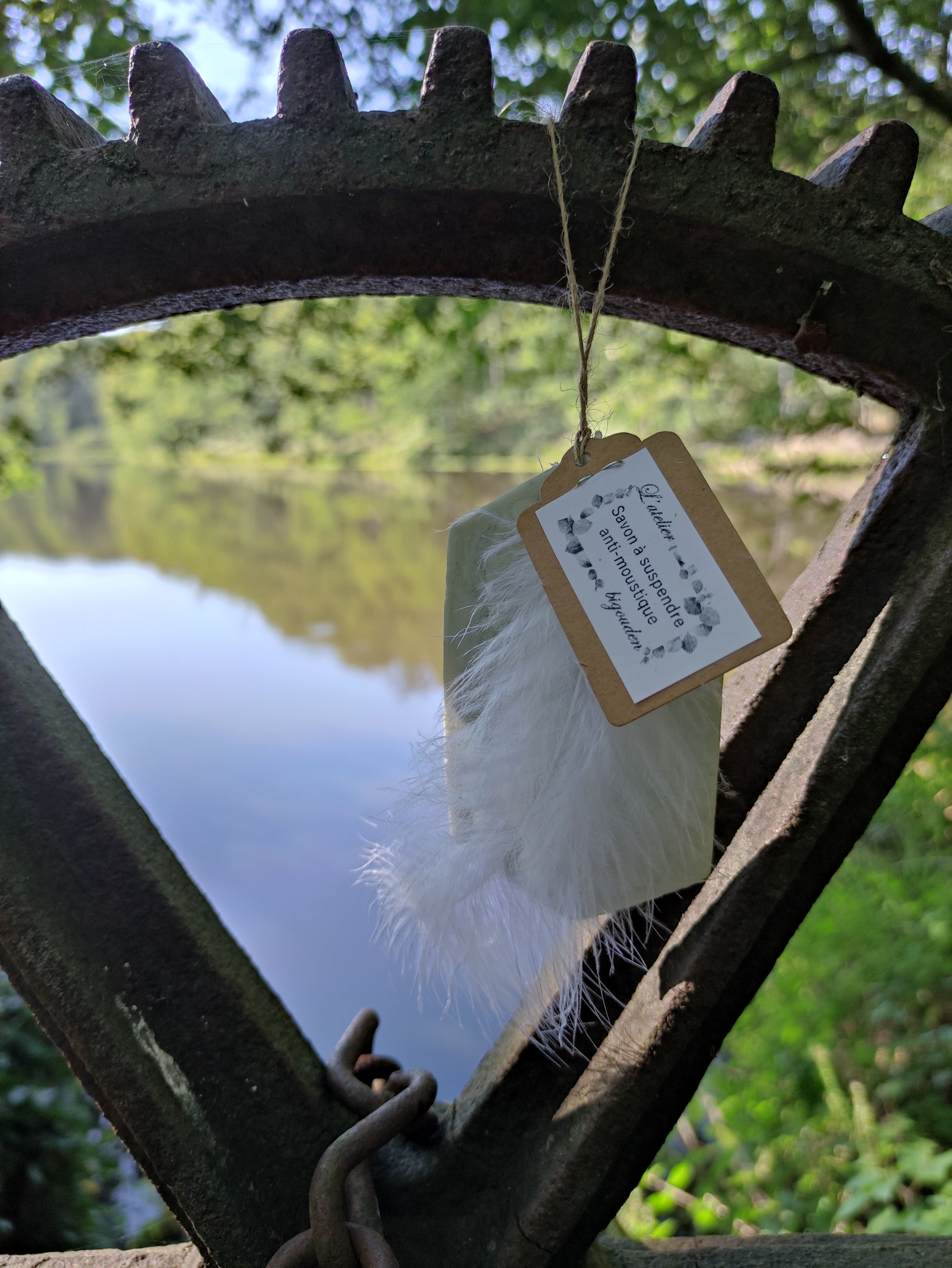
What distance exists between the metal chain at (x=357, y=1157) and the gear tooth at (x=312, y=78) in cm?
69

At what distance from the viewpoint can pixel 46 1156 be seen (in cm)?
218

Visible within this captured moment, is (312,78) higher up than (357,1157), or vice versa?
(312,78)

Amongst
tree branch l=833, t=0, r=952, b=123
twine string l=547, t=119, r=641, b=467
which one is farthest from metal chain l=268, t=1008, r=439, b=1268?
tree branch l=833, t=0, r=952, b=123

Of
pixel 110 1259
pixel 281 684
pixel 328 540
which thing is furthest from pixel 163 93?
pixel 328 540

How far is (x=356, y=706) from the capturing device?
3.84 meters

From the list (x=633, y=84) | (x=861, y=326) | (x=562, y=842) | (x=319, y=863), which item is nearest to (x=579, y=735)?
(x=562, y=842)

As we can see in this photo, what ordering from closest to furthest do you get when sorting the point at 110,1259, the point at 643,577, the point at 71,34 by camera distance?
the point at 643,577 < the point at 110,1259 < the point at 71,34

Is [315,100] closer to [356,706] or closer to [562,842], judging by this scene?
[562,842]

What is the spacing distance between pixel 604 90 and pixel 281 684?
3.66 meters

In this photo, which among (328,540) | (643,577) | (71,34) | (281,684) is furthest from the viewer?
(328,540)

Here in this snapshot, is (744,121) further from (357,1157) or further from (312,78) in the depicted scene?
(357,1157)

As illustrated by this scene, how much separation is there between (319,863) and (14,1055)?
0.97 meters

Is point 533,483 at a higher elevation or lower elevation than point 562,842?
higher

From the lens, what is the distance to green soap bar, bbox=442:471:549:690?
2.06ft
